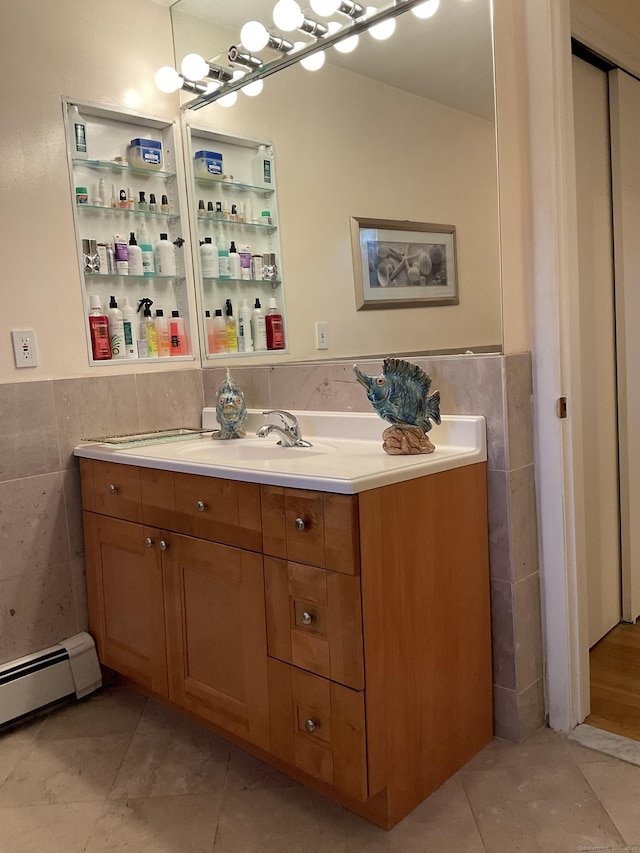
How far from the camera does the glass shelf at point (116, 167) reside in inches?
85.4

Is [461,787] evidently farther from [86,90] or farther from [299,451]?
[86,90]

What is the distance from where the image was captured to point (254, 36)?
2158mm

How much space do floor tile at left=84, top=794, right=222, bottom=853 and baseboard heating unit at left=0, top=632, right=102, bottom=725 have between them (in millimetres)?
531

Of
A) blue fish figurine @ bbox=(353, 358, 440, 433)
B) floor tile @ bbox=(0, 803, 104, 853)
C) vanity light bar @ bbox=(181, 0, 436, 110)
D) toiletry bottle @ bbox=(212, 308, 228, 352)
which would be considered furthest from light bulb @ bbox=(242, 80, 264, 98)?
floor tile @ bbox=(0, 803, 104, 853)

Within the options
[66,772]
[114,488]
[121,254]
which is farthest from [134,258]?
[66,772]

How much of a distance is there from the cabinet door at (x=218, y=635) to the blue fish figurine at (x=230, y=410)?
485mm

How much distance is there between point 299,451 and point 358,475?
22.3 inches

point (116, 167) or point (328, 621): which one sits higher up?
point (116, 167)

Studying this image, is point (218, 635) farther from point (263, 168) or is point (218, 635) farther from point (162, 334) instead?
point (263, 168)

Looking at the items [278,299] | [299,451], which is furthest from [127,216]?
[299,451]

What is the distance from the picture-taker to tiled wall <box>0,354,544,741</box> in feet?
5.74

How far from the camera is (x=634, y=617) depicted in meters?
2.52

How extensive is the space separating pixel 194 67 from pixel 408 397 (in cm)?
143

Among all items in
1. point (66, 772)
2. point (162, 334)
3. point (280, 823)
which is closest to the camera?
point (280, 823)
